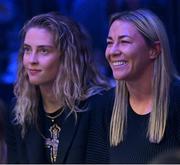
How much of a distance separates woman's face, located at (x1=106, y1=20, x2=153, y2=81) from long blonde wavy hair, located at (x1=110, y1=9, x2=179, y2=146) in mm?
35

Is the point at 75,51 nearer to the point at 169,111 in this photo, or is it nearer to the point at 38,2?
the point at 169,111

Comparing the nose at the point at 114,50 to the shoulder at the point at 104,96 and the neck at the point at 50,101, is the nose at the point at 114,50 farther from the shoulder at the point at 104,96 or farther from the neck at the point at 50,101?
the neck at the point at 50,101

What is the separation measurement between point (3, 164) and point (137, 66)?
0.99m

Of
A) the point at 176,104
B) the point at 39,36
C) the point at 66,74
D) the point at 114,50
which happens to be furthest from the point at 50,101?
the point at 176,104

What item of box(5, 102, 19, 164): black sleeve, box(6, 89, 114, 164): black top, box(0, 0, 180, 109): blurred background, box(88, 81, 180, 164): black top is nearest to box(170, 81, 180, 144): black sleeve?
box(88, 81, 180, 164): black top

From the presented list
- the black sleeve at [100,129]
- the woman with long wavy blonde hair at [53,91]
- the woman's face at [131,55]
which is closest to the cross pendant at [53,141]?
the woman with long wavy blonde hair at [53,91]

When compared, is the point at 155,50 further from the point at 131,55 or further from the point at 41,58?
the point at 41,58

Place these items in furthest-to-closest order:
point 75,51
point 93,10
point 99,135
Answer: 1. point 93,10
2. point 75,51
3. point 99,135

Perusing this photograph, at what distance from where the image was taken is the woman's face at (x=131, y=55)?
342 cm

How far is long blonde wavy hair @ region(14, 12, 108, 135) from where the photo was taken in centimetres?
386

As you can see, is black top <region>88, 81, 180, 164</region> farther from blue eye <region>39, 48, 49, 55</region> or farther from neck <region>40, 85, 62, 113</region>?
blue eye <region>39, 48, 49, 55</region>

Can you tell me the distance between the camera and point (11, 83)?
5.73m

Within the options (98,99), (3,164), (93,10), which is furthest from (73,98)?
(93,10)

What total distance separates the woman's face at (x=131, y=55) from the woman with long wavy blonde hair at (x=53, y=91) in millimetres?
482
